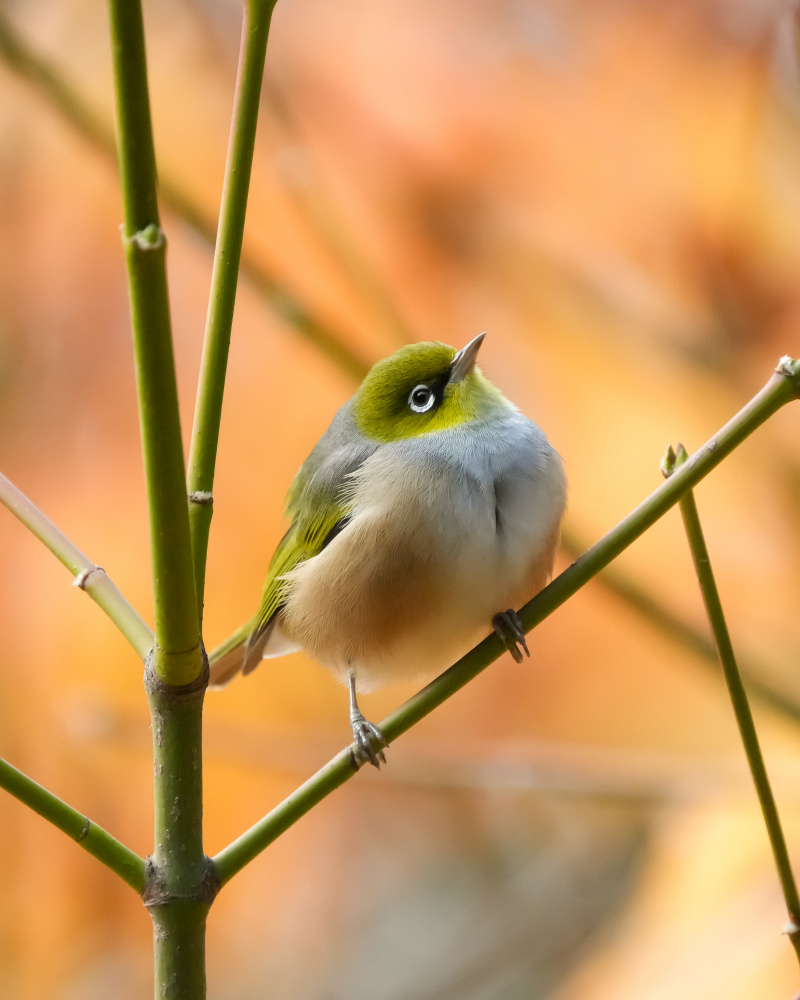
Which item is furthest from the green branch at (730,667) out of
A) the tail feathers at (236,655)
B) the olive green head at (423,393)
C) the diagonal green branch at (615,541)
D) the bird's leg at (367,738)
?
the tail feathers at (236,655)

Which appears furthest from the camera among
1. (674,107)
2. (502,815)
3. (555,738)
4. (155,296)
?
(502,815)

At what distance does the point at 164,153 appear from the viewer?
1.59 m

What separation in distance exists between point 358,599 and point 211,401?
0.46m

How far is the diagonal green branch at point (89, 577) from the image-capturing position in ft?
2.04

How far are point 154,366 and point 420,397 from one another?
0.76 m

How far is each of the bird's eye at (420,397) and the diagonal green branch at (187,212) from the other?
2.7 inches

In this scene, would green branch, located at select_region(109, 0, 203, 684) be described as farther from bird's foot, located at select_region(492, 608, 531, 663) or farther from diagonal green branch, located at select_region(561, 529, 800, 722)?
diagonal green branch, located at select_region(561, 529, 800, 722)

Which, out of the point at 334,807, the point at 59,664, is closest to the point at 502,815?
the point at 334,807

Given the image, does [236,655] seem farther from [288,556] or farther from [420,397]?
[420,397]

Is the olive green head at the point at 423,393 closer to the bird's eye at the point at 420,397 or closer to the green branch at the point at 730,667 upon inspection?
the bird's eye at the point at 420,397

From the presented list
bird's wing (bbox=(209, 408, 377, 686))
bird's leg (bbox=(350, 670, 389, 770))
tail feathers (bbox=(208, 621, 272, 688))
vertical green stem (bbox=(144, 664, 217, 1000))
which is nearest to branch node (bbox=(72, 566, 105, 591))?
vertical green stem (bbox=(144, 664, 217, 1000))

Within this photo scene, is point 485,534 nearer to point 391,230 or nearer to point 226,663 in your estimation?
point 226,663

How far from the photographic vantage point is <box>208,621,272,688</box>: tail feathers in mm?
1238

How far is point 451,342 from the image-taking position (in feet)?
5.35
